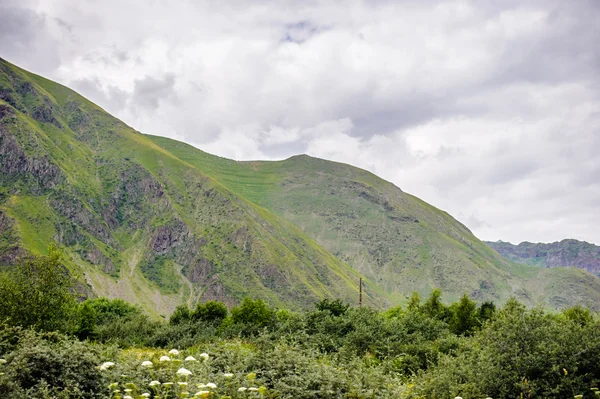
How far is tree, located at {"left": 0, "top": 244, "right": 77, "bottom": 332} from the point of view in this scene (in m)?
25.5

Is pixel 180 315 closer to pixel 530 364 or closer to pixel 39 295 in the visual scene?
pixel 39 295

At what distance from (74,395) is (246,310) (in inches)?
1826

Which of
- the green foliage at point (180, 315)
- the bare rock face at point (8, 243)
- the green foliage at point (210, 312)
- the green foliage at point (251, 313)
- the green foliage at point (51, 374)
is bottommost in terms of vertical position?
the bare rock face at point (8, 243)

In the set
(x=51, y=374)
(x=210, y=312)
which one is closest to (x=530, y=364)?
(x=51, y=374)

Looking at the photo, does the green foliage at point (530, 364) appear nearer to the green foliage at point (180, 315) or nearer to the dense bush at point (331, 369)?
the dense bush at point (331, 369)

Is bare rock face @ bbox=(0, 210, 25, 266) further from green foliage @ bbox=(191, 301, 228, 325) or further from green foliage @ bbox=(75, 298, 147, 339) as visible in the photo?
green foliage @ bbox=(191, 301, 228, 325)

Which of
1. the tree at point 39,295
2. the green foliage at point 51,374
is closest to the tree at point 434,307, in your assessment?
the tree at point 39,295

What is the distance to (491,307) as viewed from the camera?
50812mm

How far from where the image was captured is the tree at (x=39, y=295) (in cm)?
2547

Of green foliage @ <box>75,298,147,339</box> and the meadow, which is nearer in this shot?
the meadow

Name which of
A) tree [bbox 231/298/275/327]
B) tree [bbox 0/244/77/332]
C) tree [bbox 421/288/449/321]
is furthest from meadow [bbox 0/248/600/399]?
tree [bbox 421/288/449/321]

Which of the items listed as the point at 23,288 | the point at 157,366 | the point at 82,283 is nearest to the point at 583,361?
the point at 157,366

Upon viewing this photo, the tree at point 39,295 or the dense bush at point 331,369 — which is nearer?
the dense bush at point 331,369

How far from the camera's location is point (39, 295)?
2589 cm
